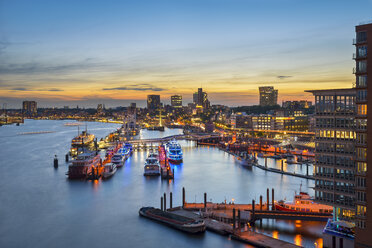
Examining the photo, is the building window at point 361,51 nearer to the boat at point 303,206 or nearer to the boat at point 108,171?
the boat at point 303,206

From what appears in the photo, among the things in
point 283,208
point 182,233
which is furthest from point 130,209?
point 283,208

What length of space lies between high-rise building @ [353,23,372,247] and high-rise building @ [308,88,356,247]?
3.55 feet

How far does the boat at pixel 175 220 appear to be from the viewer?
17062mm

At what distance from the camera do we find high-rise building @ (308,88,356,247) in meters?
13.3

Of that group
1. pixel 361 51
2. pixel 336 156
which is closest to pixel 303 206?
pixel 336 156

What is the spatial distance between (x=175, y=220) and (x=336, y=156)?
29.2 feet

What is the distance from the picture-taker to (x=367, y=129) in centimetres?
1180

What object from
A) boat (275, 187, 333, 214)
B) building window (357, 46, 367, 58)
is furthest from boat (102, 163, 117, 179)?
building window (357, 46, 367, 58)

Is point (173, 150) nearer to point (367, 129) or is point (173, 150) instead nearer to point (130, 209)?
point (130, 209)

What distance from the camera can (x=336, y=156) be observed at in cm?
1380

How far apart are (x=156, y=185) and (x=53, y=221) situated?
32.1 feet

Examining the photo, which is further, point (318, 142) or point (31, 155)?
point (31, 155)

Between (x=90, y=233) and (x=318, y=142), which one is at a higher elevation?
(x=318, y=142)

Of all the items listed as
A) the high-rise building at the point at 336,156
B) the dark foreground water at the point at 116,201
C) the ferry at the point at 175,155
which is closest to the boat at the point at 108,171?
the dark foreground water at the point at 116,201
